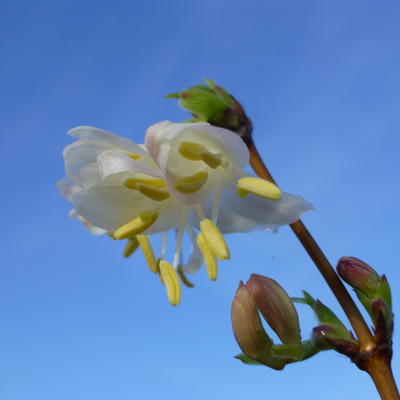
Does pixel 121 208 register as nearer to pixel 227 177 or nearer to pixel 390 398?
pixel 227 177

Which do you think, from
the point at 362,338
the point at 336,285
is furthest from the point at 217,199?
the point at 362,338

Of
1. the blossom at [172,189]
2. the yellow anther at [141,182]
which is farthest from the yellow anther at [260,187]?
the yellow anther at [141,182]

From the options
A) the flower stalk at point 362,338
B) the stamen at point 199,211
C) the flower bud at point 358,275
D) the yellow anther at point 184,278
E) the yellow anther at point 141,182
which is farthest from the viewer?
the yellow anther at point 184,278

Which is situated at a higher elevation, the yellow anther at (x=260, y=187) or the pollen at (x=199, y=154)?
the pollen at (x=199, y=154)

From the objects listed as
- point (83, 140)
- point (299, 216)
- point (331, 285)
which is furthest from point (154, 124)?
point (331, 285)

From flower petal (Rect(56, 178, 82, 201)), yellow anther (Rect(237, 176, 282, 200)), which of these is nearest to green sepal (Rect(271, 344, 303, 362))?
yellow anther (Rect(237, 176, 282, 200))

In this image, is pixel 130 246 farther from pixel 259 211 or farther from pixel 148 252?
pixel 259 211

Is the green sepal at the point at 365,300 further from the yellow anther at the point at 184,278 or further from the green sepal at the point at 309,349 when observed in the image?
the yellow anther at the point at 184,278

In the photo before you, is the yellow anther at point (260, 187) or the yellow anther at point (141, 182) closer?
the yellow anther at point (260, 187)
